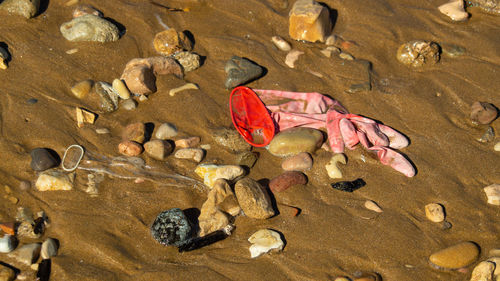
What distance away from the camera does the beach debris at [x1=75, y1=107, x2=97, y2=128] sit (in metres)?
4.11

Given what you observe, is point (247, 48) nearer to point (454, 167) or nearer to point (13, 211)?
point (454, 167)

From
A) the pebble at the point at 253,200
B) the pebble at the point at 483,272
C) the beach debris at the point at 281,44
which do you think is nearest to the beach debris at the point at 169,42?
the beach debris at the point at 281,44

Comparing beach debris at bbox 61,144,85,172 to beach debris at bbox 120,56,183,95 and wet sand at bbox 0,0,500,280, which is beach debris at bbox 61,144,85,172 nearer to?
wet sand at bbox 0,0,500,280

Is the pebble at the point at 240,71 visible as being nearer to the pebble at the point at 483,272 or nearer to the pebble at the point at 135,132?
the pebble at the point at 135,132

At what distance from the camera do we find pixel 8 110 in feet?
13.2

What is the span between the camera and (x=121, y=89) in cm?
444

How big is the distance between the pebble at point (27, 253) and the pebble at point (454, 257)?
320 centimetres

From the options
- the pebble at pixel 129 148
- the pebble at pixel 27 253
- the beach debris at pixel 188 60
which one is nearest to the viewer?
the pebble at pixel 27 253

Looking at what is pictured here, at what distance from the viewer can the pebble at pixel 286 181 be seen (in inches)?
150

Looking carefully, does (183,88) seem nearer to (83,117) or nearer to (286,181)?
(83,117)

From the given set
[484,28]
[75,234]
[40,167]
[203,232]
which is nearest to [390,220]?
[203,232]

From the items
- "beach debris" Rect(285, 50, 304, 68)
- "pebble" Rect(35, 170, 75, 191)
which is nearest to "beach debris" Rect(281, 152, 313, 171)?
"beach debris" Rect(285, 50, 304, 68)

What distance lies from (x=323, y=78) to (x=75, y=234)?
3.26 meters

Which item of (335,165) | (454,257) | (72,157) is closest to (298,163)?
(335,165)
